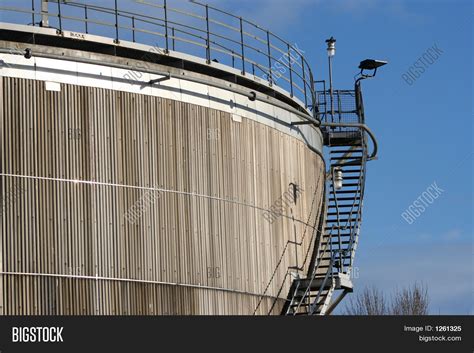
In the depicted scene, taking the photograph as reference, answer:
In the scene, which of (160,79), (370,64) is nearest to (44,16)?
(160,79)

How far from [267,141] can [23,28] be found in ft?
30.7

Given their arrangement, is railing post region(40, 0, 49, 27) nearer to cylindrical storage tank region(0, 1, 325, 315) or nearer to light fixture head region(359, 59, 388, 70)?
cylindrical storage tank region(0, 1, 325, 315)

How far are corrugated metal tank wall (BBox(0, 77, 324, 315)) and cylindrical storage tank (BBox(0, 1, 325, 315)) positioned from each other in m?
Result: 0.04

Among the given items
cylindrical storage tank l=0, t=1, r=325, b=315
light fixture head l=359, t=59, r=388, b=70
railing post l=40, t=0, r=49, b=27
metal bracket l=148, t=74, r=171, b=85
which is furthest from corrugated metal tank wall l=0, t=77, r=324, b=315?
light fixture head l=359, t=59, r=388, b=70

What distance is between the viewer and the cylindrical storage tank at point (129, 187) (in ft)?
104

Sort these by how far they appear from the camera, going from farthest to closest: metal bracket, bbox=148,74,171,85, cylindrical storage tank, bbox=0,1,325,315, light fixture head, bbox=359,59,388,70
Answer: light fixture head, bbox=359,59,388,70 < metal bracket, bbox=148,74,171,85 < cylindrical storage tank, bbox=0,1,325,315

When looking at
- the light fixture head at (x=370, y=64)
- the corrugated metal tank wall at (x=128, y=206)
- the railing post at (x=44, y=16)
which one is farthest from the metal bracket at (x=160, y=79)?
the light fixture head at (x=370, y=64)

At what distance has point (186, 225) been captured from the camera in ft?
114

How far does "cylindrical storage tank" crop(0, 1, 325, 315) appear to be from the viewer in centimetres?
3172

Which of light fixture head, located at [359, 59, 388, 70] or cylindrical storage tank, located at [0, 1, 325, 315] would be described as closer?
cylindrical storage tank, located at [0, 1, 325, 315]

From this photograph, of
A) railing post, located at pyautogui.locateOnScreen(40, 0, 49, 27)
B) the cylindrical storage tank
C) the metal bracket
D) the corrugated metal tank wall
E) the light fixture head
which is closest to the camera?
the corrugated metal tank wall
